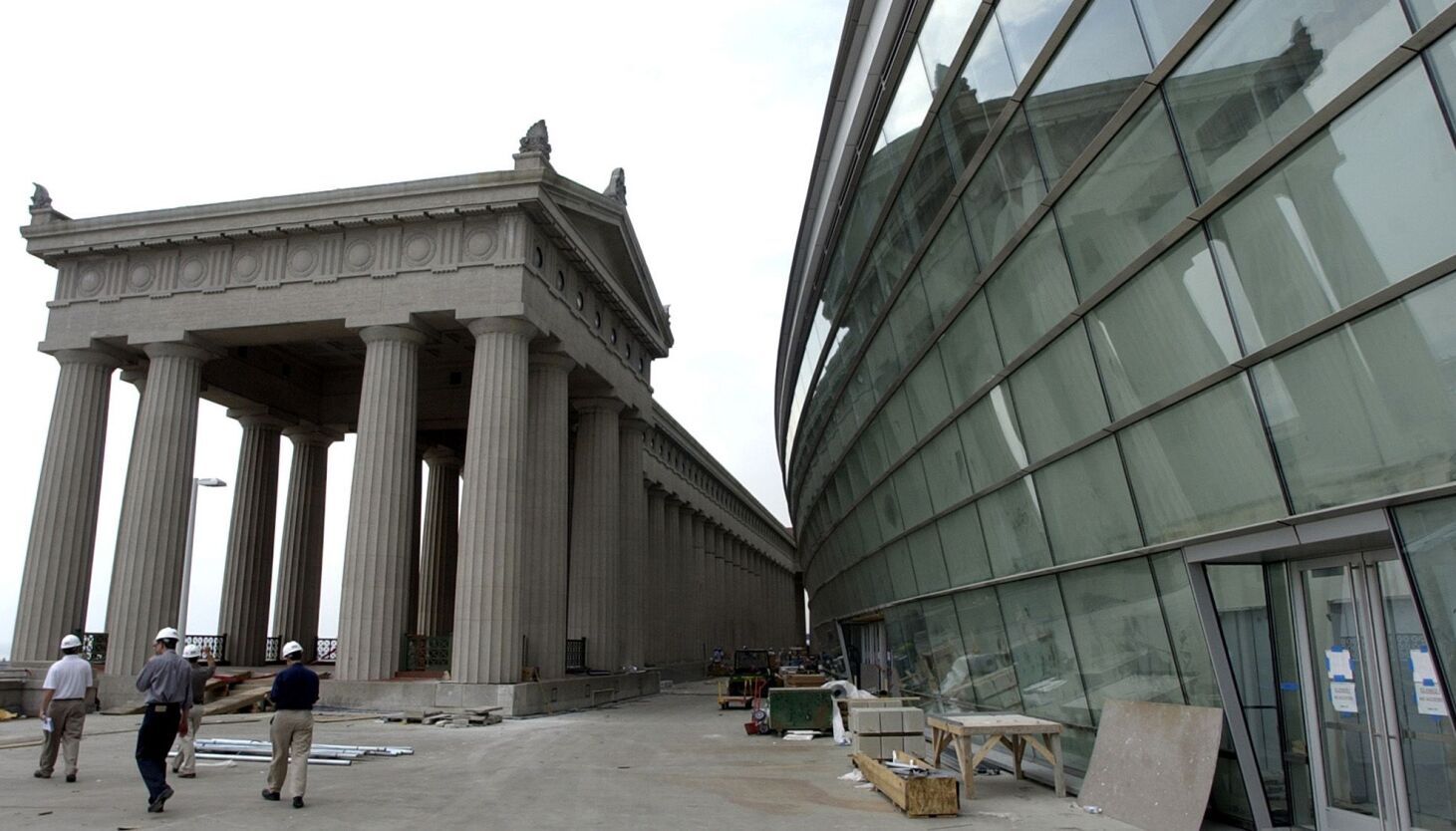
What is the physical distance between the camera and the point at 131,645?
29.5 metres

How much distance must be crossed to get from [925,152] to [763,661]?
116 feet

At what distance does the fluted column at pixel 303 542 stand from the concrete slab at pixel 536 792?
20.2 metres

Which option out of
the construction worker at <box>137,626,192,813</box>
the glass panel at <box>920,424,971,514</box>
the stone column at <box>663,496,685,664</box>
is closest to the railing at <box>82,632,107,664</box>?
the construction worker at <box>137,626,192,813</box>

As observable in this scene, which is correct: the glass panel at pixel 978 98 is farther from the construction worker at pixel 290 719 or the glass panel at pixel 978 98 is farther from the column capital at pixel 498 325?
the column capital at pixel 498 325

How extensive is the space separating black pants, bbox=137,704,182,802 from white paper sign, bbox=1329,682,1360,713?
11.4 metres

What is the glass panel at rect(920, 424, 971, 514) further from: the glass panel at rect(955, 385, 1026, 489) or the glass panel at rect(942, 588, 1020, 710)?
A: the glass panel at rect(942, 588, 1020, 710)

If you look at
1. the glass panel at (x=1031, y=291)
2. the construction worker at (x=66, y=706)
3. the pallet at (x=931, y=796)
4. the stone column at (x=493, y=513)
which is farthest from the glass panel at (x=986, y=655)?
the stone column at (x=493, y=513)

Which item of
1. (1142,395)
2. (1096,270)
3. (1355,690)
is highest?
(1096,270)

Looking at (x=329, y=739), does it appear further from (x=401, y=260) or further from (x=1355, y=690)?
(x=1355, y=690)

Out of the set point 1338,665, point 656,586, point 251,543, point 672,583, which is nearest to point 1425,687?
point 1338,665

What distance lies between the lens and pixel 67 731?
13312 mm

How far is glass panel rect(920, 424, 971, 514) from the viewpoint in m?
16.3

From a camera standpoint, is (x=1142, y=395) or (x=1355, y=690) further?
(x=1142, y=395)

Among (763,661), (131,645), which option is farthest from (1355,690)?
(763,661)
